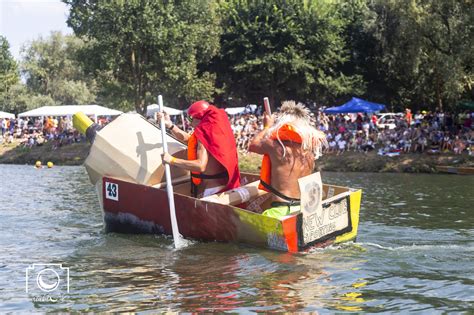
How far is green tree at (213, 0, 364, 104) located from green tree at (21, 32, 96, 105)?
3135cm

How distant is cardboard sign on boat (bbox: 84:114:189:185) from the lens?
437 inches

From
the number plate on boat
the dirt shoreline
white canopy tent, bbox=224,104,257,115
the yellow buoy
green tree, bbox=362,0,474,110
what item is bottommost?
the dirt shoreline

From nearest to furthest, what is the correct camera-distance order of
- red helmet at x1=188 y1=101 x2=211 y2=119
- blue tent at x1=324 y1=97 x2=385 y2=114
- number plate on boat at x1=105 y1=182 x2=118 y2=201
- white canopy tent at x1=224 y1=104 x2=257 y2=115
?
red helmet at x1=188 y1=101 x2=211 y2=119, number plate on boat at x1=105 y1=182 x2=118 y2=201, blue tent at x1=324 y1=97 x2=385 y2=114, white canopy tent at x1=224 y1=104 x2=257 y2=115

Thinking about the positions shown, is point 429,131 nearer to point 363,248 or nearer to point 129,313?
point 363,248

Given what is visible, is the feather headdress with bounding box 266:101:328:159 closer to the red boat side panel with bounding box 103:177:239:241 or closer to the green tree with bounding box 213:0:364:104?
the red boat side panel with bounding box 103:177:239:241

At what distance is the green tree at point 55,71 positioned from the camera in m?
67.1

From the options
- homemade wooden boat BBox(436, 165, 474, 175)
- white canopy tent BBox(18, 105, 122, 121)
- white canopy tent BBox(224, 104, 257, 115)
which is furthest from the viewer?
white canopy tent BBox(224, 104, 257, 115)

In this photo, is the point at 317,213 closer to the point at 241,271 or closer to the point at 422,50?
the point at 241,271

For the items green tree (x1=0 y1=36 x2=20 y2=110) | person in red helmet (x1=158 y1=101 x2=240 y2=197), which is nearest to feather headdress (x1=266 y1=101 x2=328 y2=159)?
person in red helmet (x1=158 y1=101 x2=240 y2=197)

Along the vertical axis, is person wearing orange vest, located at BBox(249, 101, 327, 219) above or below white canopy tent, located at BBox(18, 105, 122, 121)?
below

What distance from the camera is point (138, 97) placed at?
35.7 meters

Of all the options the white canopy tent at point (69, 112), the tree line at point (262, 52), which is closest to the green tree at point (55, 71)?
the tree line at point (262, 52)

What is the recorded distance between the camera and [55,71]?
69.7m

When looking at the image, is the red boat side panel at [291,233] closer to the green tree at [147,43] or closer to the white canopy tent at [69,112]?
the green tree at [147,43]
